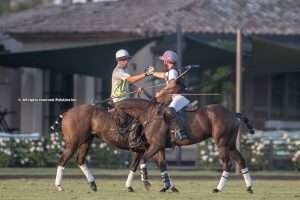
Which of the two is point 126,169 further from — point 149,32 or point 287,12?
point 287,12

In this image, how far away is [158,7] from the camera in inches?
1332

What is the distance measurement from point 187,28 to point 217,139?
9.89 meters

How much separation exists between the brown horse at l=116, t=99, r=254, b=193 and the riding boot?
0.12 meters

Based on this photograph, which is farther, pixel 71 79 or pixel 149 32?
pixel 71 79

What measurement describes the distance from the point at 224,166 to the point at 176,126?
1.12 metres

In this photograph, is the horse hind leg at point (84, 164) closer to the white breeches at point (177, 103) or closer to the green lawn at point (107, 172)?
the white breeches at point (177, 103)

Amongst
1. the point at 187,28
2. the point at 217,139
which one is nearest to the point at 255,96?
the point at 187,28

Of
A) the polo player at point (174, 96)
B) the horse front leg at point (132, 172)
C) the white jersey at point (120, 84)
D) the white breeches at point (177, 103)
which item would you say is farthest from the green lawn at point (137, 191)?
the white jersey at point (120, 84)

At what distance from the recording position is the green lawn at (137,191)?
1945 centimetres

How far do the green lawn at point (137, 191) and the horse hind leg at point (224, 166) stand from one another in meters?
0.16

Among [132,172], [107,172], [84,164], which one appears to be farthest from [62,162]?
[107,172]

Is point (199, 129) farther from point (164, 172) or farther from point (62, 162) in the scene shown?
point (62, 162)

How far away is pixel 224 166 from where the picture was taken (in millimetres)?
20688

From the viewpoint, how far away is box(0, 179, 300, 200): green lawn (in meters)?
19.5
